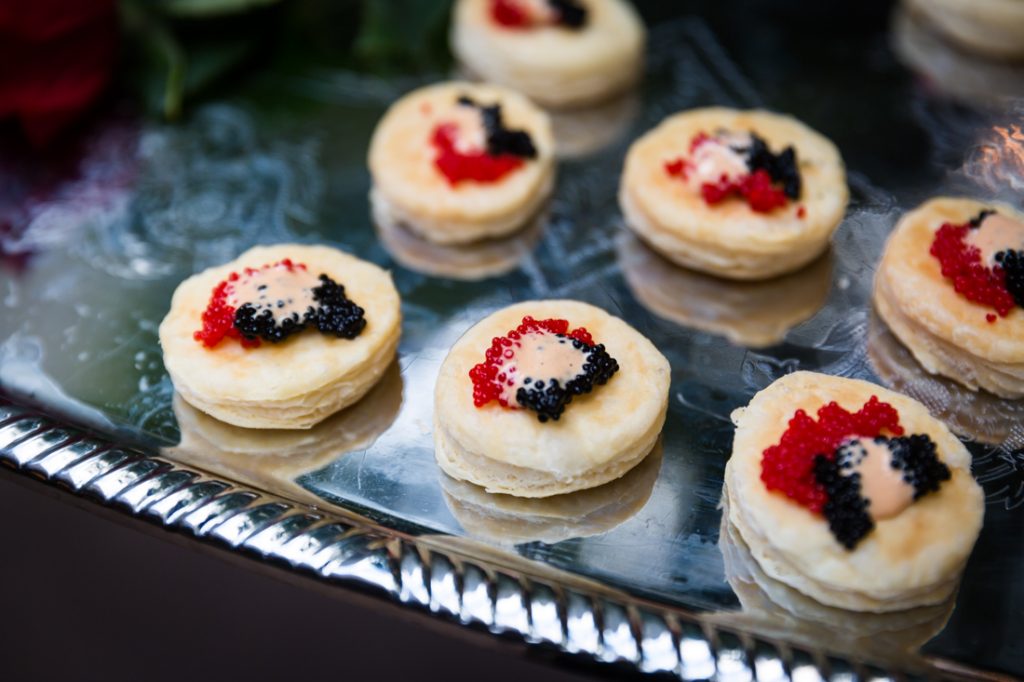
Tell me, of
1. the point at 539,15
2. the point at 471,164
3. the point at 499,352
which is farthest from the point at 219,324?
the point at 539,15

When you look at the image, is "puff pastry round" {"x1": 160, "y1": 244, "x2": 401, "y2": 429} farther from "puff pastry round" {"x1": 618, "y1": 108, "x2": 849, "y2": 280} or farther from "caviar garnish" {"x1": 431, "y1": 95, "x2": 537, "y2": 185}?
"puff pastry round" {"x1": 618, "y1": 108, "x2": 849, "y2": 280}

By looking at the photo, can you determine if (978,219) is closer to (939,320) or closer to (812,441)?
(939,320)

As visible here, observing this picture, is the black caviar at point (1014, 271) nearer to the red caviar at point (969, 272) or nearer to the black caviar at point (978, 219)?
the red caviar at point (969, 272)

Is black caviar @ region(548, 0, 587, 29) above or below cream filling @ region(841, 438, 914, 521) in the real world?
above

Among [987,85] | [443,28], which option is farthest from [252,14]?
[987,85]

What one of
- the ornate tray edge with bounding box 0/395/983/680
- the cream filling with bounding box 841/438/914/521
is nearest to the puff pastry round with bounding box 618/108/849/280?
the cream filling with bounding box 841/438/914/521

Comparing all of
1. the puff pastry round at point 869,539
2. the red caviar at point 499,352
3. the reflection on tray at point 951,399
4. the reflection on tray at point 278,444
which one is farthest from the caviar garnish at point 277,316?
the reflection on tray at point 951,399
